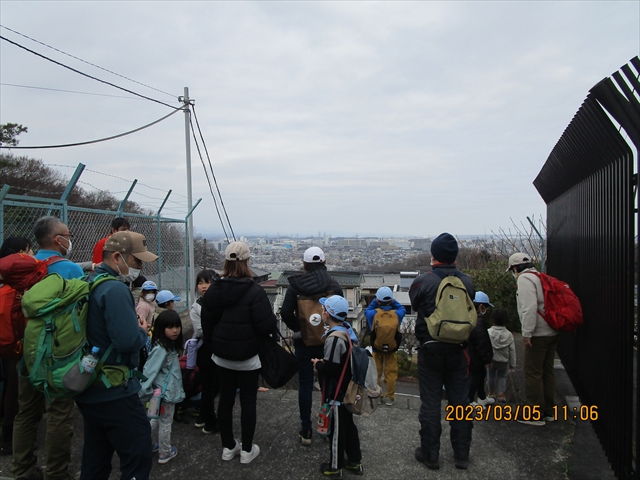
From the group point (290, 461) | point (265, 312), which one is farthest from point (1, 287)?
point (290, 461)

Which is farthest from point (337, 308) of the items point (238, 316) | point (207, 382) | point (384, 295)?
point (384, 295)

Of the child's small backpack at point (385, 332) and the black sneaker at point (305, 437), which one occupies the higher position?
the child's small backpack at point (385, 332)

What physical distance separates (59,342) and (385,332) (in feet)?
11.5

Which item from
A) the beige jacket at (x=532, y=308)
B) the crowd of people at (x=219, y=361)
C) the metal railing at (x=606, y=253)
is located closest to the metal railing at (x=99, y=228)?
the crowd of people at (x=219, y=361)

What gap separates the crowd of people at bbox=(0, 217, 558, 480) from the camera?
8.13 ft

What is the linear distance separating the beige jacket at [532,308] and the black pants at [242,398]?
2679mm

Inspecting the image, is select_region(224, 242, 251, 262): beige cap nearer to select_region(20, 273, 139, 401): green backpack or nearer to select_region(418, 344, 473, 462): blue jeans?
select_region(20, 273, 139, 401): green backpack

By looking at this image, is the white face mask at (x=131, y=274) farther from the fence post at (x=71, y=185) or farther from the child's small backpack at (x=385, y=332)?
the child's small backpack at (x=385, y=332)

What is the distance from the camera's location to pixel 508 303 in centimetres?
836

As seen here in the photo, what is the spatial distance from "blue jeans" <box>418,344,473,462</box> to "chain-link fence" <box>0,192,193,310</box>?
3795 mm

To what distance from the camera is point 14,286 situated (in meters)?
3.02

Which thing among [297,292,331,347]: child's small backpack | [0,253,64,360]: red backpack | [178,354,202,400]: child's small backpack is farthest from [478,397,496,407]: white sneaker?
[0,253,64,360]: red backpack

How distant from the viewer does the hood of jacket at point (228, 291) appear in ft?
10.8

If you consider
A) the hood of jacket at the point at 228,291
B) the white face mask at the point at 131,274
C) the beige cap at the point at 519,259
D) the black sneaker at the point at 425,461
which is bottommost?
the black sneaker at the point at 425,461
